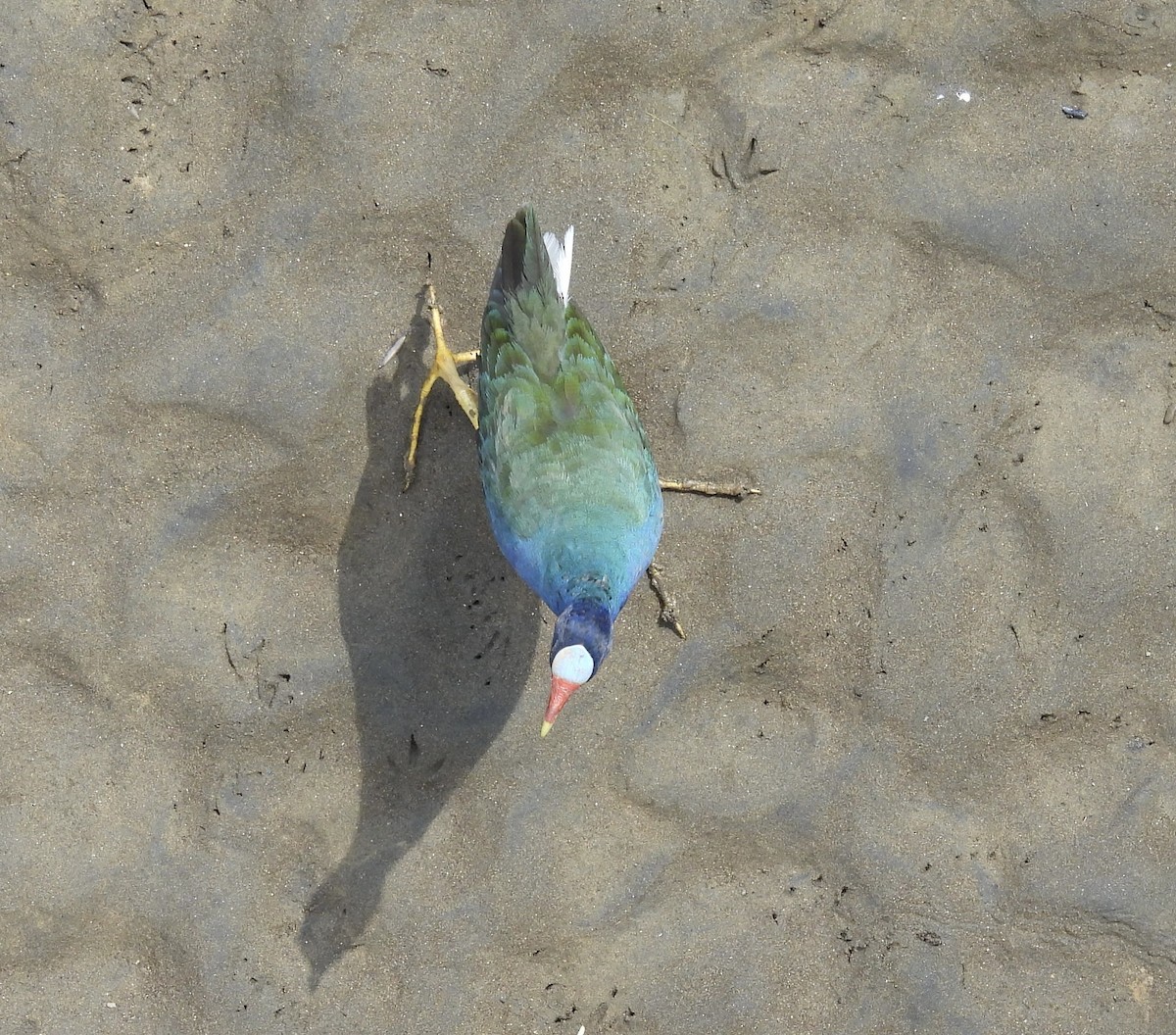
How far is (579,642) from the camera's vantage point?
2.79m

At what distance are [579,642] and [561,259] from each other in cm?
159

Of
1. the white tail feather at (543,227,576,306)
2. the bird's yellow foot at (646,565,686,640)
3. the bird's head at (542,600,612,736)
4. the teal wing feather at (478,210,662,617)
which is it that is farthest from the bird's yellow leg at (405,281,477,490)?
the bird's head at (542,600,612,736)

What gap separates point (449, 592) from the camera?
3988 mm

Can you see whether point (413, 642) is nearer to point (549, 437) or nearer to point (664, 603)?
point (664, 603)

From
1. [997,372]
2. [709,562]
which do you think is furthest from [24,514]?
[997,372]

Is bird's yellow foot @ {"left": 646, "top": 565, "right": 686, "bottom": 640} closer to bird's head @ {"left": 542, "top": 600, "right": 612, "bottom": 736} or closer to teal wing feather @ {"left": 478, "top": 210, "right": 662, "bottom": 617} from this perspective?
teal wing feather @ {"left": 478, "top": 210, "right": 662, "bottom": 617}

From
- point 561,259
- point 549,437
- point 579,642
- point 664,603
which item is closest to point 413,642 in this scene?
point 664,603

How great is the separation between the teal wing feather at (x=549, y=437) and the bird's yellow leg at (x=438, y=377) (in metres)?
0.37

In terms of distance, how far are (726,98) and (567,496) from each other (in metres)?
1.93

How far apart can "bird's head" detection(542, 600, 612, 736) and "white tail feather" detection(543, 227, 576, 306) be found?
4.02ft

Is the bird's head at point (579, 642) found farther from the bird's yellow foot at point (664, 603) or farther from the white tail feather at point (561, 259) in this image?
the white tail feather at point (561, 259)

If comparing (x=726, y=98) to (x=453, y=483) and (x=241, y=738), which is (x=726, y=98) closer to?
(x=453, y=483)

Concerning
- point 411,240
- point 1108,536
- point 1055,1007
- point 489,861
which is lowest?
point 1055,1007

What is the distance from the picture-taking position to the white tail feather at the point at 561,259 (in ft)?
11.7
